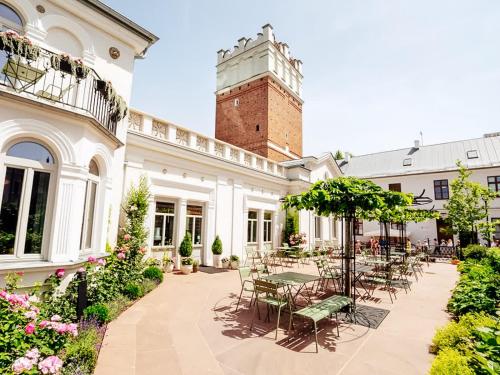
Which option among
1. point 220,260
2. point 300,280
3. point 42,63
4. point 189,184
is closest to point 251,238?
point 220,260

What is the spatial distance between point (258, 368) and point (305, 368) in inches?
27.4

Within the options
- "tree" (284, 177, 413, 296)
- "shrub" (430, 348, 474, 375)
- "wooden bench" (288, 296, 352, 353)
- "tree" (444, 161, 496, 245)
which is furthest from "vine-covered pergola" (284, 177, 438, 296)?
"tree" (444, 161, 496, 245)

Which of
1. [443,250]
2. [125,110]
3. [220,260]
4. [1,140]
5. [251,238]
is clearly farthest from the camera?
[443,250]

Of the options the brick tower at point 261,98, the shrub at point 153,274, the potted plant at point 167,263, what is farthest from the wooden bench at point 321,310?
the brick tower at point 261,98

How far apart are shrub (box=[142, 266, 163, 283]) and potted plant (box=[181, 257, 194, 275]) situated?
183 cm

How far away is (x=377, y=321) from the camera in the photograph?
5.89m

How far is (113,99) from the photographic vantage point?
770cm

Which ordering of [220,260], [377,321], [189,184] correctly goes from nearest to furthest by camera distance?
1. [377,321]
2. [189,184]
3. [220,260]

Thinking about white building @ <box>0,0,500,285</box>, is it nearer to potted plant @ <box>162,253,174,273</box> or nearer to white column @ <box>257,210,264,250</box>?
white column @ <box>257,210,264,250</box>

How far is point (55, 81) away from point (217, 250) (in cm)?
862

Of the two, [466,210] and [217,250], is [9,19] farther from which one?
[466,210]

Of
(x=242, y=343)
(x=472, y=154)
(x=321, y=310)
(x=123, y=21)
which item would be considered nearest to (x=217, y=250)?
(x=242, y=343)

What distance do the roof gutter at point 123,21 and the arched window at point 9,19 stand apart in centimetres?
172

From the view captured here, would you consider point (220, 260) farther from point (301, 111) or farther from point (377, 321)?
point (301, 111)
